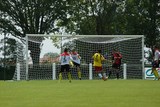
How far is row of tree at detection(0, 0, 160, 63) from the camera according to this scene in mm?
59500

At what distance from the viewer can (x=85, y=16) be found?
205ft

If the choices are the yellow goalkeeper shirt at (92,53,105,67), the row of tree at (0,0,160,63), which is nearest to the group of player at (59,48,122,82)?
the yellow goalkeeper shirt at (92,53,105,67)

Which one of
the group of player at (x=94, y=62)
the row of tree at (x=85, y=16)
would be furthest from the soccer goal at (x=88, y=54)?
the row of tree at (x=85, y=16)

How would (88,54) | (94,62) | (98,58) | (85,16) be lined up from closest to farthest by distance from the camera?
(98,58)
(94,62)
(88,54)
(85,16)

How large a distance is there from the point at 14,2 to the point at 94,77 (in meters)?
25.4

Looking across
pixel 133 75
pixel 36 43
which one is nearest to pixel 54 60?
pixel 36 43

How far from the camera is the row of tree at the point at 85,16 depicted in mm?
59500

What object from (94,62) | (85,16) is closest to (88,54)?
(94,62)

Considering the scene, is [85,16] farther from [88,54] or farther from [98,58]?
[98,58]

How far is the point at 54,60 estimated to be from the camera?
128 ft

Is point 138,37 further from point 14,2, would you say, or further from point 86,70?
point 14,2

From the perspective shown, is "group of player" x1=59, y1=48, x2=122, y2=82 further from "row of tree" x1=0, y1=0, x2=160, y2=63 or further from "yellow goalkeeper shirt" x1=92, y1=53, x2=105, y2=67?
"row of tree" x1=0, y1=0, x2=160, y2=63

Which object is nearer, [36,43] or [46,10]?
[36,43]

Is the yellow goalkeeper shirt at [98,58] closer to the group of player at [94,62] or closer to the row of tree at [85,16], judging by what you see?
the group of player at [94,62]
